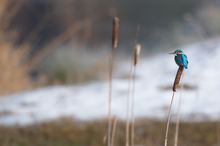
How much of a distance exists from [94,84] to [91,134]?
1.92m

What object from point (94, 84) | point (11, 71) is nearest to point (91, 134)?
point (94, 84)

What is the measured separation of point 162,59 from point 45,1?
5.97m

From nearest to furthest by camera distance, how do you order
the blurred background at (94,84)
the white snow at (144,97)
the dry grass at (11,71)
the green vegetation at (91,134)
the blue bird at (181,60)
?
the blue bird at (181,60) → the green vegetation at (91,134) → the blurred background at (94,84) → the white snow at (144,97) → the dry grass at (11,71)

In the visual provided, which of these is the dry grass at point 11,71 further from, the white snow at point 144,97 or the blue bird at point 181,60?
the blue bird at point 181,60

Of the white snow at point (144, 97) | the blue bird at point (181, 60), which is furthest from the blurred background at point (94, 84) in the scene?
the blue bird at point (181, 60)

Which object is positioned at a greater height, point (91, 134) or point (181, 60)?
point (181, 60)

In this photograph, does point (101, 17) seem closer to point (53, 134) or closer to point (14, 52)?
point (14, 52)

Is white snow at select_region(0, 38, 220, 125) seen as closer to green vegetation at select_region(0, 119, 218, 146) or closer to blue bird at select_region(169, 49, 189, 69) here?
green vegetation at select_region(0, 119, 218, 146)

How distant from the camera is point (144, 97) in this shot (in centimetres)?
686

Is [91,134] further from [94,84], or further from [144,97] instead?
[94,84]

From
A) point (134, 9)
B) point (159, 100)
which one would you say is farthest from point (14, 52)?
point (134, 9)

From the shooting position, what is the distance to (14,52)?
30.1 ft

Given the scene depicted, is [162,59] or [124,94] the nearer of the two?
[124,94]

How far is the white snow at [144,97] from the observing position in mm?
6262
